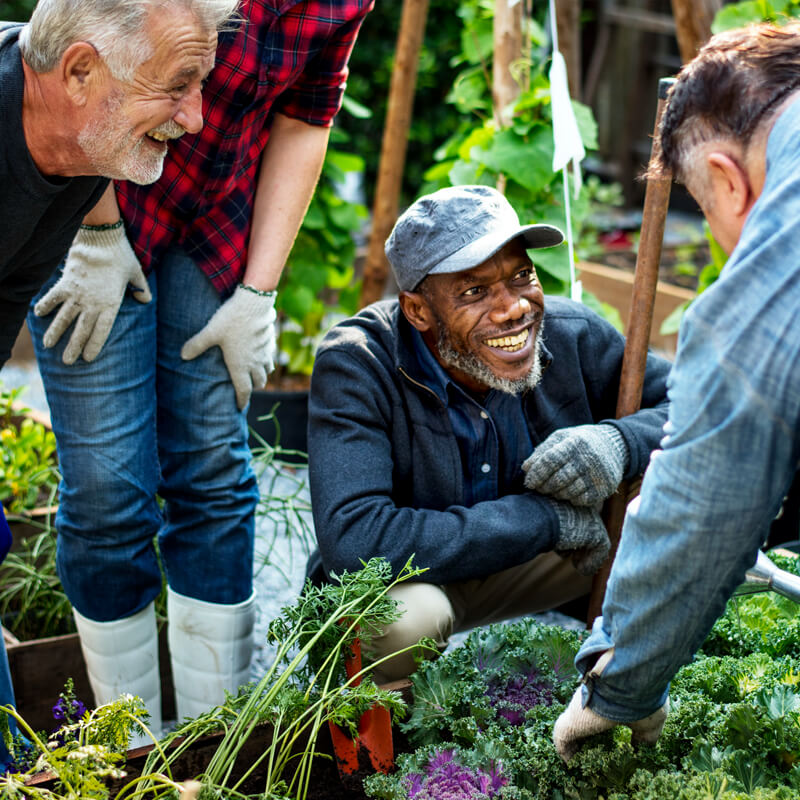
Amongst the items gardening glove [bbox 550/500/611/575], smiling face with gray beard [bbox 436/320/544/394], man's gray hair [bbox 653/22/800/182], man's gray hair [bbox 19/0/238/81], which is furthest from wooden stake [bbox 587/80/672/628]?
man's gray hair [bbox 19/0/238/81]

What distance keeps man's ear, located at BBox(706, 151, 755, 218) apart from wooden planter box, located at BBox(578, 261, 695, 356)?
12.4 feet

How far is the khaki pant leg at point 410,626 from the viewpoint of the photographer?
202cm

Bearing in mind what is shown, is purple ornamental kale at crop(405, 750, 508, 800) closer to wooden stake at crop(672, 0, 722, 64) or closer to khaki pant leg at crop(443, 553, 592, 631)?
khaki pant leg at crop(443, 553, 592, 631)

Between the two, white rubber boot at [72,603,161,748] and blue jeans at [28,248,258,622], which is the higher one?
blue jeans at [28,248,258,622]

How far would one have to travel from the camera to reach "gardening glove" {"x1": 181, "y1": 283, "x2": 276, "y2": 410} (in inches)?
81.4

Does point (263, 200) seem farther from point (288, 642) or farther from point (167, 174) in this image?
point (288, 642)

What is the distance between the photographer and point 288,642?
1588 millimetres

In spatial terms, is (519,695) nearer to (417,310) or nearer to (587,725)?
(587,725)

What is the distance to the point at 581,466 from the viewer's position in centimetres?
210

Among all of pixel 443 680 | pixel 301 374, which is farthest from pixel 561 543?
pixel 301 374

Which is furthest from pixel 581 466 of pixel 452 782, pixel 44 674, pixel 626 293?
pixel 626 293

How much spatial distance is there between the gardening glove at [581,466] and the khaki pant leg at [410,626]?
0.31 m

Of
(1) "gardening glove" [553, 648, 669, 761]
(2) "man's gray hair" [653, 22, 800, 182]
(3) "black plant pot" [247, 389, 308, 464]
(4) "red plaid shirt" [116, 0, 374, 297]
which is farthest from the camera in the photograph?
(3) "black plant pot" [247, 389, 308, 464]

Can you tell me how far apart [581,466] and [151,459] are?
862 millimetres
